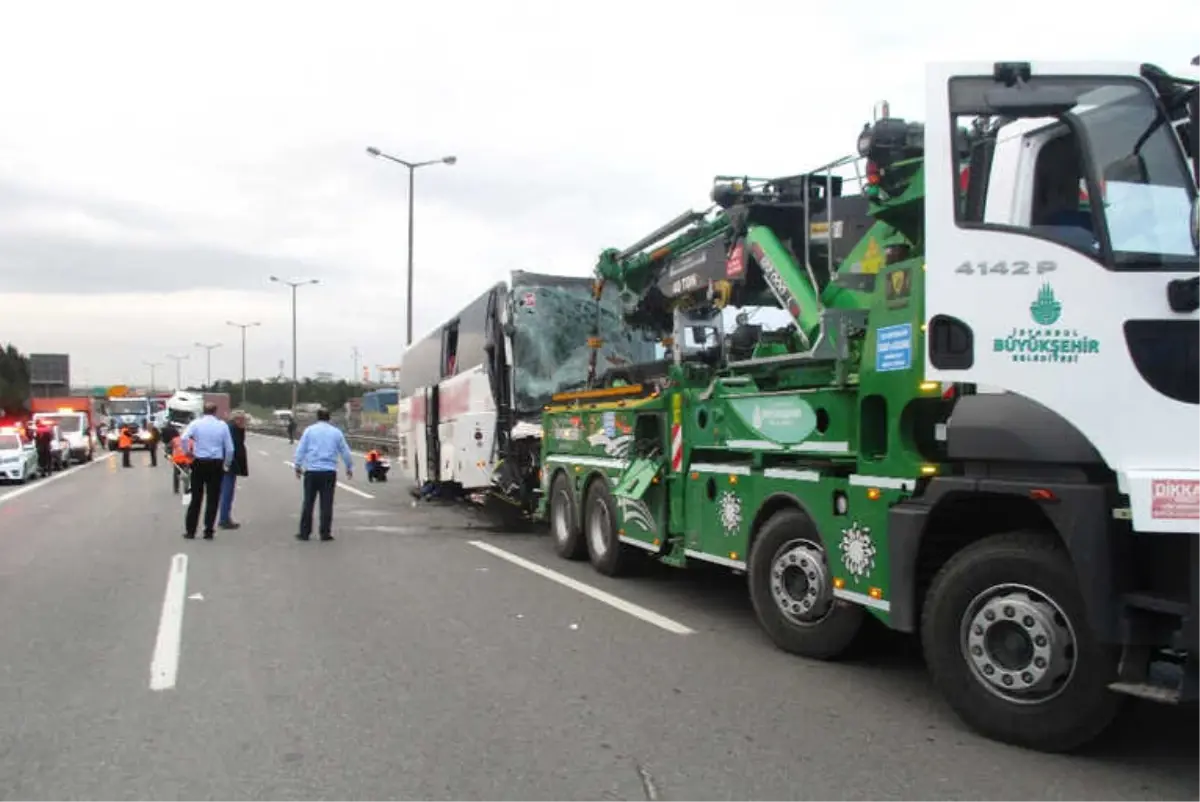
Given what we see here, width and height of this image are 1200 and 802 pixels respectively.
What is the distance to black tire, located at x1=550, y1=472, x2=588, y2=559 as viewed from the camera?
35.5ft

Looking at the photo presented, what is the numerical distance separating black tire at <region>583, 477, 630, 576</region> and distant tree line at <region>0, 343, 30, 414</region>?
9121 cm

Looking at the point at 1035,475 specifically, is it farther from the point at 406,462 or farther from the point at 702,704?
the point at 406,462

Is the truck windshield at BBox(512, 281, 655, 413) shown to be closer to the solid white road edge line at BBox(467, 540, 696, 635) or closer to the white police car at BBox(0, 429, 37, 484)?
the solid white road edge line at BBox(467, 540, 696, 635)

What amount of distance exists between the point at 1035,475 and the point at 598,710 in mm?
2482

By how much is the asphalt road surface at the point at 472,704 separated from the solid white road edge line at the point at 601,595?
0.15 ft

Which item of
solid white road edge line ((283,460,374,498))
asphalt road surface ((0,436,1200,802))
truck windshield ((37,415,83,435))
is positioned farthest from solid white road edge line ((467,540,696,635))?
truck windshield ((37,415,83,435))

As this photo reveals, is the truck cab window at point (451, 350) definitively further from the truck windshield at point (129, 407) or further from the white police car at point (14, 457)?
the truck windshield at point (129, 407)

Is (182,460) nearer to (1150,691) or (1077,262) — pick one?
(1077,262)

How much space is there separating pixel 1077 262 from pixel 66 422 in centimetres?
3779

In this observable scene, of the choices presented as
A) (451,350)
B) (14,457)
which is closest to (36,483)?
(14,457)

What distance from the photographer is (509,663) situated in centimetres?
642

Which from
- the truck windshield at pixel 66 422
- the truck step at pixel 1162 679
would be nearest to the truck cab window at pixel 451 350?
the truck step at pixel 1162 679

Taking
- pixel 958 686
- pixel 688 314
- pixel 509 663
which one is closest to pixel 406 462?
pixel 688 314

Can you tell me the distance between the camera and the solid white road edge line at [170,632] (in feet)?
20.1
